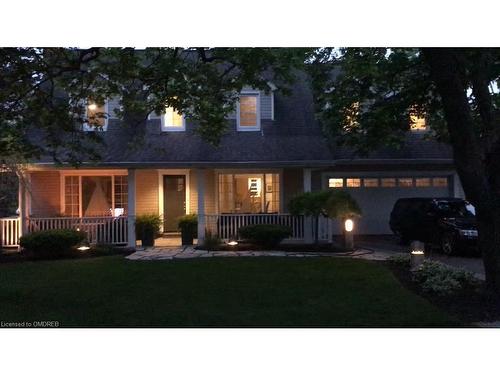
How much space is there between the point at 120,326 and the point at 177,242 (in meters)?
9.83

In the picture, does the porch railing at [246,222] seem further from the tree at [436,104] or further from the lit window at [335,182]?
the tree at [436,104]

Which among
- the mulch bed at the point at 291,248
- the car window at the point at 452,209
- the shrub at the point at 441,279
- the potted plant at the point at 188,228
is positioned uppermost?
the car window at the point at 452,209

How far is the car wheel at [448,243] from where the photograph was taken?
1438 centimetres

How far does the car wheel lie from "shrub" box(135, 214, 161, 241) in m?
8.88

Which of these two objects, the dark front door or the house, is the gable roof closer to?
the house

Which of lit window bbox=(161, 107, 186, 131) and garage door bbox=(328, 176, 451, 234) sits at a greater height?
lit window bbox=(161, 107, 186, 131)

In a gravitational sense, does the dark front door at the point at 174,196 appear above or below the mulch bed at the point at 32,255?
above

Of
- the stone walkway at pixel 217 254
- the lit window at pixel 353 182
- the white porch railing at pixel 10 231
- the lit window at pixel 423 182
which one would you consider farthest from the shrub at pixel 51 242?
the lit window at pixel 423 182

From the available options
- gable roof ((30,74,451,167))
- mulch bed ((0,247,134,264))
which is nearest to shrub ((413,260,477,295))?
gable roof ((30,74,451,167))

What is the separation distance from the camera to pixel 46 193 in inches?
718

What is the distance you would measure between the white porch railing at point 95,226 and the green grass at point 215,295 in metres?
3.06

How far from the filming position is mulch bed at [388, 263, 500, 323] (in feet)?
26.0

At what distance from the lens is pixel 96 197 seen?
18.4 meters

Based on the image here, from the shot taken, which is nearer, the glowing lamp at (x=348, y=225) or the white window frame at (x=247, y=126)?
the glowing lamp at (x=348, y=225)
